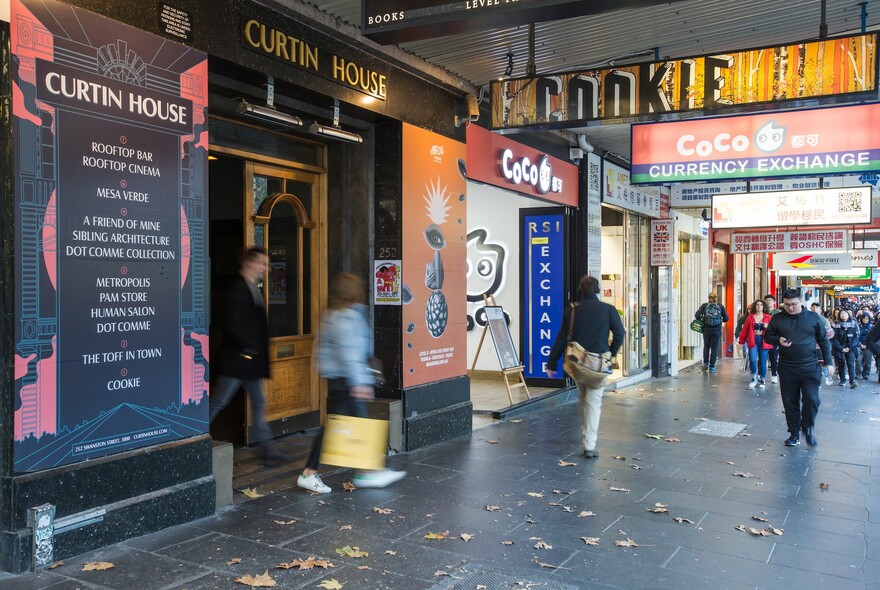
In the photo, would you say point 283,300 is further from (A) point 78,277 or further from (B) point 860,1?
(B) point 860,1

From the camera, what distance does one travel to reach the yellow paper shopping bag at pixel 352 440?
19.8 ft

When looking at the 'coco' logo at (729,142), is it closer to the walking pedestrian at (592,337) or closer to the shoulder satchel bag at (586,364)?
the walking pedestrian at (592,337)

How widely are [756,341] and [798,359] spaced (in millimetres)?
6929

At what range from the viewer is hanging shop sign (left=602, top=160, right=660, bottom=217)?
13500mm

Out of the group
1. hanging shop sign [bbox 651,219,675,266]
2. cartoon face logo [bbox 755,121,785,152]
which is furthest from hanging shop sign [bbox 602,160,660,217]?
cartoon face logo [bbox 755,121,785,152]

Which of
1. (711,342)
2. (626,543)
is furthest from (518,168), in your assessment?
(711,342)

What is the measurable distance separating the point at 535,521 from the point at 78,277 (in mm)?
3561

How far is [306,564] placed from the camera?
4.49 meters

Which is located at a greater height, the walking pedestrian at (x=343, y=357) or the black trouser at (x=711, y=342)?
the walking pedestrian at (x=343, y=357)

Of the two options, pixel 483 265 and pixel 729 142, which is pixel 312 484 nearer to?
pixel 729 142

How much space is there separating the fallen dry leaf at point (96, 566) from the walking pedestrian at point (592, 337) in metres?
4.52

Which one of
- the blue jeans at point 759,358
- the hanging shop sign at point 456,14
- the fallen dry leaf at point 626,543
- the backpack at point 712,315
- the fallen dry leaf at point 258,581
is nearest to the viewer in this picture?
the fallen dry leaf at point 258,581

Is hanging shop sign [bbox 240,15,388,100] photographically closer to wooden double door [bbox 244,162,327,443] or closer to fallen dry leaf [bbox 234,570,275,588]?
wooden double door [bbox 244,162,327,443]

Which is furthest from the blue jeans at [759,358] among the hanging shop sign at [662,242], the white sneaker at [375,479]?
the white sneaker at [375,479]
